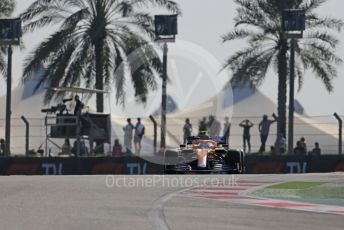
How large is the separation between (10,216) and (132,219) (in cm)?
139

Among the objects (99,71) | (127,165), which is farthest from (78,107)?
(99,71)

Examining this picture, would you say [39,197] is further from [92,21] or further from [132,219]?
[92,21]

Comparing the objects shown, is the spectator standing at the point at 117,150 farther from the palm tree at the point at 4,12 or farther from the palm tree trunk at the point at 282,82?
the palm tree at the point at 4,12

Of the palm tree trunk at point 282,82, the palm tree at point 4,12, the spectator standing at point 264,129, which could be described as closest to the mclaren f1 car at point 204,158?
the spectator standing at point 264,129

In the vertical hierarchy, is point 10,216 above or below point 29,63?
below

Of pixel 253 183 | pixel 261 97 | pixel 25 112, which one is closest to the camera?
pixel 253 183

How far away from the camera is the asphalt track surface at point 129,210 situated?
36.8ft

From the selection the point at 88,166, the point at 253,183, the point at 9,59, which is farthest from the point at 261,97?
the point at 253,183

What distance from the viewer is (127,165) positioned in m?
29.6

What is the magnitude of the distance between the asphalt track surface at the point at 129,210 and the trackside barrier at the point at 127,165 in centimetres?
1103

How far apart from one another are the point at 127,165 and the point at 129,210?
16706 millimetres

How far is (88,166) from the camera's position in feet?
96.1

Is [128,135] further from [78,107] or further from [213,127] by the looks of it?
[213,127]

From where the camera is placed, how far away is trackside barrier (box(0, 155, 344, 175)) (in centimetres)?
2934
